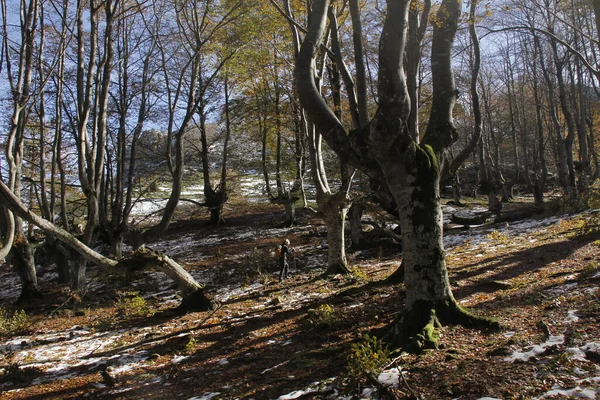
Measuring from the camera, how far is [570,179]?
50.8 ft

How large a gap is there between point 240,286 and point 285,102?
494 inches

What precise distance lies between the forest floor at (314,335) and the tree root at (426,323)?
0.47 feet

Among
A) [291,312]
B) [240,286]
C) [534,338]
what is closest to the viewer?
[534,338]

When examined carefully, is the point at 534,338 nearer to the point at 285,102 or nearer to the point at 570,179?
the point at 570,179

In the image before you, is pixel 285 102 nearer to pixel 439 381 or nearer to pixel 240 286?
pixel 240 286

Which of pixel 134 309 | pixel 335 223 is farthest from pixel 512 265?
pixel 134 309

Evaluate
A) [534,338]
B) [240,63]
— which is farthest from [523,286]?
[240,63]

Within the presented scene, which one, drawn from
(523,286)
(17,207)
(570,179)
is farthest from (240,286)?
(570,179)

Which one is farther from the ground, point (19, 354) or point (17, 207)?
point (17, 207)

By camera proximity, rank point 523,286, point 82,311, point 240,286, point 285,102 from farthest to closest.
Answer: point 285,102
point 240,286
point 82,311
point 523,286

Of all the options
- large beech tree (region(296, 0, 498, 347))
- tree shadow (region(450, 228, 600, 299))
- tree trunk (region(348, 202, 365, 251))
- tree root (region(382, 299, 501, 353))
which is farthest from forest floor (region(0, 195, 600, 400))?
tree trunk (region(348, 202, 365, 251))

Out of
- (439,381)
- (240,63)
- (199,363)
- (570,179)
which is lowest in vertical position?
(199,363)

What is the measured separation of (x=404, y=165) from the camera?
4.45m

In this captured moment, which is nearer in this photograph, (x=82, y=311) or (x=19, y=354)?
(x=19, y=354)
